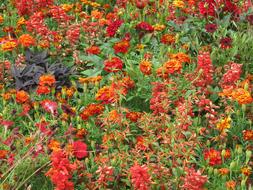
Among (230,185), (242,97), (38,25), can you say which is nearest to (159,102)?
(242,97)

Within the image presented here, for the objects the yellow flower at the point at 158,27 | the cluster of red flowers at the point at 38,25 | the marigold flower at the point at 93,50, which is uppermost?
the cluster of red flowers at the point at 38,25

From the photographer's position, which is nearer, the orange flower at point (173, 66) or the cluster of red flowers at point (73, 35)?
the orange flower at point (173, 66)

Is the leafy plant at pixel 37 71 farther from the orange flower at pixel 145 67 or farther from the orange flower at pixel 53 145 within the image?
the orange flower at pixel 53 145

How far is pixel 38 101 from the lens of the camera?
3.95 m

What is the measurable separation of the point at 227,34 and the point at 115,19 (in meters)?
0.94

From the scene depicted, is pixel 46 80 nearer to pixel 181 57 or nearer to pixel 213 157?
pixel 181 57

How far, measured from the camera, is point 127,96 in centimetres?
397

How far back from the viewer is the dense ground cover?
314 cm

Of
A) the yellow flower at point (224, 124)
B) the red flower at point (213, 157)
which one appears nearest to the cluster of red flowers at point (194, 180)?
the red flower at point (213, 157)

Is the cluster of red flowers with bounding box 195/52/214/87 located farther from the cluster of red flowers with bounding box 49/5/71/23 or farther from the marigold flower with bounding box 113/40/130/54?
the cluster of red flowers with bounding box 49/5/71/23

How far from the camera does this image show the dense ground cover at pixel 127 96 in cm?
314

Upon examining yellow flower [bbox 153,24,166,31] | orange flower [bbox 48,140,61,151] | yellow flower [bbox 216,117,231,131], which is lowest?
orange flower [bbox 48,140,61,151]

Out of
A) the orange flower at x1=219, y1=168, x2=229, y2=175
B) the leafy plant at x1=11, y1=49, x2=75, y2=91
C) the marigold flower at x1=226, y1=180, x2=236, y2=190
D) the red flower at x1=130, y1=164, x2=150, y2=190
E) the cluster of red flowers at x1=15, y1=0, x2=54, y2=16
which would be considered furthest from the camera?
the cluster of red flowers at x1=15, y1=0, x2=54, y2=16

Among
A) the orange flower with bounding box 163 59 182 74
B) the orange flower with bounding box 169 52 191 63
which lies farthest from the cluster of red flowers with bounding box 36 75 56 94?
the orange flower with bounding box 169 52 191 63
